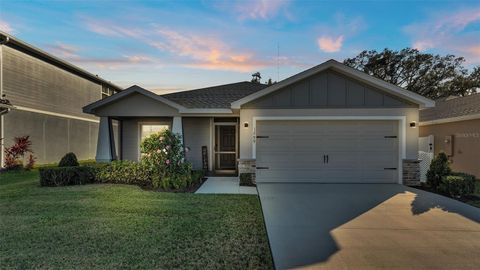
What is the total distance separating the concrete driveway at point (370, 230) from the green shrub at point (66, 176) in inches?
215

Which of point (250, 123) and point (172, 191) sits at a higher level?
point (250, 123)

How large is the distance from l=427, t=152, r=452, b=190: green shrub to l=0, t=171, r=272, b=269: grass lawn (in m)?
5.48

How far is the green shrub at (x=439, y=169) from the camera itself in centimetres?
900

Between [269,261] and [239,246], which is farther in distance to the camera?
[239,246]

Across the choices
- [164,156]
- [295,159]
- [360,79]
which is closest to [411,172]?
[360,79]

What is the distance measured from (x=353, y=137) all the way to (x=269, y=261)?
719 cm

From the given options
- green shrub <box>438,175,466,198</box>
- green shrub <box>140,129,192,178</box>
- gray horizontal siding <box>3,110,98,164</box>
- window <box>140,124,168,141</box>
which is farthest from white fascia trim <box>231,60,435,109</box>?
gray horizontal siding <box>3,110,98,164</box>

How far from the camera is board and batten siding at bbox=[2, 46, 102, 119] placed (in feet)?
47.1

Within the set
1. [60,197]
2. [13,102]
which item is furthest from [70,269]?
[13,102]

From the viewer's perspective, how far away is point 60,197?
7.51 meters

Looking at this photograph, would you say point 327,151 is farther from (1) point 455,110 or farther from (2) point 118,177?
(1) point 455,110

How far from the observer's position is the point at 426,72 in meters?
32.1

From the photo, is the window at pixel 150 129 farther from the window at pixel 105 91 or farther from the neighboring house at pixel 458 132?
the window at pixel 105 91

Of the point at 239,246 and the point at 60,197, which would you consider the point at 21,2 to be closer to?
the point at 60,197
